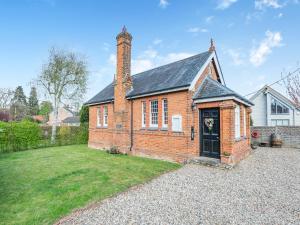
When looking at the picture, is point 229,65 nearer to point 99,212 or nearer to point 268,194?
point 268,194

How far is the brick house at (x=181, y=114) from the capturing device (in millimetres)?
9680

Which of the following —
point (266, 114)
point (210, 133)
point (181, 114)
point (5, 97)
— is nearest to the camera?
point (210, 133)

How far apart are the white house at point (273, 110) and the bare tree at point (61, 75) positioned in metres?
25.3

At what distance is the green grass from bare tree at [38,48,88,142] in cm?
1618

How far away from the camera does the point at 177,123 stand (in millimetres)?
10852

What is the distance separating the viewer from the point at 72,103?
87.3 ft

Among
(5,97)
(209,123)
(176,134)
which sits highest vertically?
(5,97)

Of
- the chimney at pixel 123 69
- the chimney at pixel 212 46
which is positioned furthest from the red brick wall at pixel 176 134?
the chimney at pixel 212 46

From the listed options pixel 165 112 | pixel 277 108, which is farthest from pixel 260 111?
pixel 165 112

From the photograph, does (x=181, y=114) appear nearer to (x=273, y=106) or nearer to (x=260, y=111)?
(x=260, y=111)

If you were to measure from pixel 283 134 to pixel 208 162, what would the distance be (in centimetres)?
1147

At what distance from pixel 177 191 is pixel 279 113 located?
24.1m

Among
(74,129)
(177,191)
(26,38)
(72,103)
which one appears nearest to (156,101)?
(177,191)

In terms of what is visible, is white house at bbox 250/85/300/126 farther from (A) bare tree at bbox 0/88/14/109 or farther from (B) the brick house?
(A) bare tree at bbox 0/88/14/109
